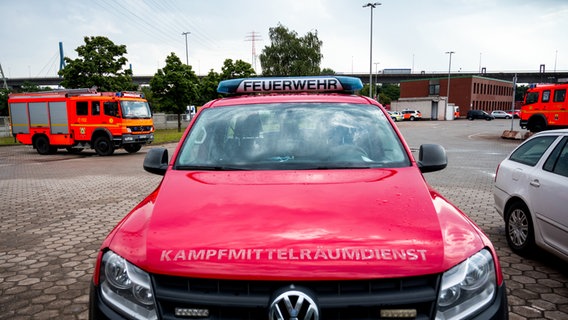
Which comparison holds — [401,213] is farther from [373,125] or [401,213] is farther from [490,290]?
[373,125]

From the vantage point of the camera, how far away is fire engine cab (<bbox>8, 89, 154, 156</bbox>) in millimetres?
17438

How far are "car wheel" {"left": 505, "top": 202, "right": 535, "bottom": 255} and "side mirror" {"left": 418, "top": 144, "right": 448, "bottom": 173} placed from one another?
207cm

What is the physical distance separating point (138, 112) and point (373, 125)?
17.1 metres

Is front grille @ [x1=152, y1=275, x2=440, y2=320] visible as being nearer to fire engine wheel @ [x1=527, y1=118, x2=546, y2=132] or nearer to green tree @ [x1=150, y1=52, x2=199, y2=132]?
fire engine wheel @ [x1=527, y1=118, x2=546, y2=132]

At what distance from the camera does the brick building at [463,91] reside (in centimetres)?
7462

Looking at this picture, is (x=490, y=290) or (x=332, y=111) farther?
(x=332, y=111)

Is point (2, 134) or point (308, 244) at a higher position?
point (308, 244)

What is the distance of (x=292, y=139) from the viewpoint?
297 cm

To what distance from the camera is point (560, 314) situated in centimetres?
339

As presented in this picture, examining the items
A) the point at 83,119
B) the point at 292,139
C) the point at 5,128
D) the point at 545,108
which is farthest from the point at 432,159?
the point at 5,128

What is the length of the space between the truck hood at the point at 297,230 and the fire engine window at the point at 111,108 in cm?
1645

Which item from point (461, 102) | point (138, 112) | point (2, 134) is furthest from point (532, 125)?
point (461, 102)

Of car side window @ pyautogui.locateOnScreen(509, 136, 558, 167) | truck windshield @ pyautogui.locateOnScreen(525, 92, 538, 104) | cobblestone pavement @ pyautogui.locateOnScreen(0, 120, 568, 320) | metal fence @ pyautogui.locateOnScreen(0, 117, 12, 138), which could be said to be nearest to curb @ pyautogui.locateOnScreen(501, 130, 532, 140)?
truck windshield @ pyautogui.locateOnScreen(525, 92, 538, 104)

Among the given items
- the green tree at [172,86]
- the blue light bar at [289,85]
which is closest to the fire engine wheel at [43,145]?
the green tree at [172,86]
